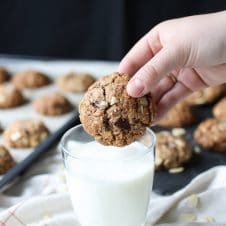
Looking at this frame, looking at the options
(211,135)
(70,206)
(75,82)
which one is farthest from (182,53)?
(75,82)

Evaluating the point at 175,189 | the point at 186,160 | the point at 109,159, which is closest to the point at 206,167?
the point at 186,160

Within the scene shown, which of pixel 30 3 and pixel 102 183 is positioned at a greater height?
pixel 102 183

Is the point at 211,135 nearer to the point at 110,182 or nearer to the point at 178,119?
the point at 178,119

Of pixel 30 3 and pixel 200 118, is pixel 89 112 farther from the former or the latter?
pixel 30 3

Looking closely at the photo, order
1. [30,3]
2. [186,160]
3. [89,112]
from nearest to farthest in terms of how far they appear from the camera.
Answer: [89,112], [186,160], [30,3]

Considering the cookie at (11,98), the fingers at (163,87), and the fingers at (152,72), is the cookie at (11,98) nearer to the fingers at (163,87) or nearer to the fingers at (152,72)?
the fingers at (163,87)

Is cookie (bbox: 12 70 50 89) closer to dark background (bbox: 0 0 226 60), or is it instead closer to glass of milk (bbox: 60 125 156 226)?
dark background (bbox: 0 0 226 60)

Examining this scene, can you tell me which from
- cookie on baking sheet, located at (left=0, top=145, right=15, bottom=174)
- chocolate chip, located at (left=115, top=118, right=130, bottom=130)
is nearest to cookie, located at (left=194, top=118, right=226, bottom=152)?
cookie on baking sheet, located at (left=0, top=145, right=15, bottom=174)
